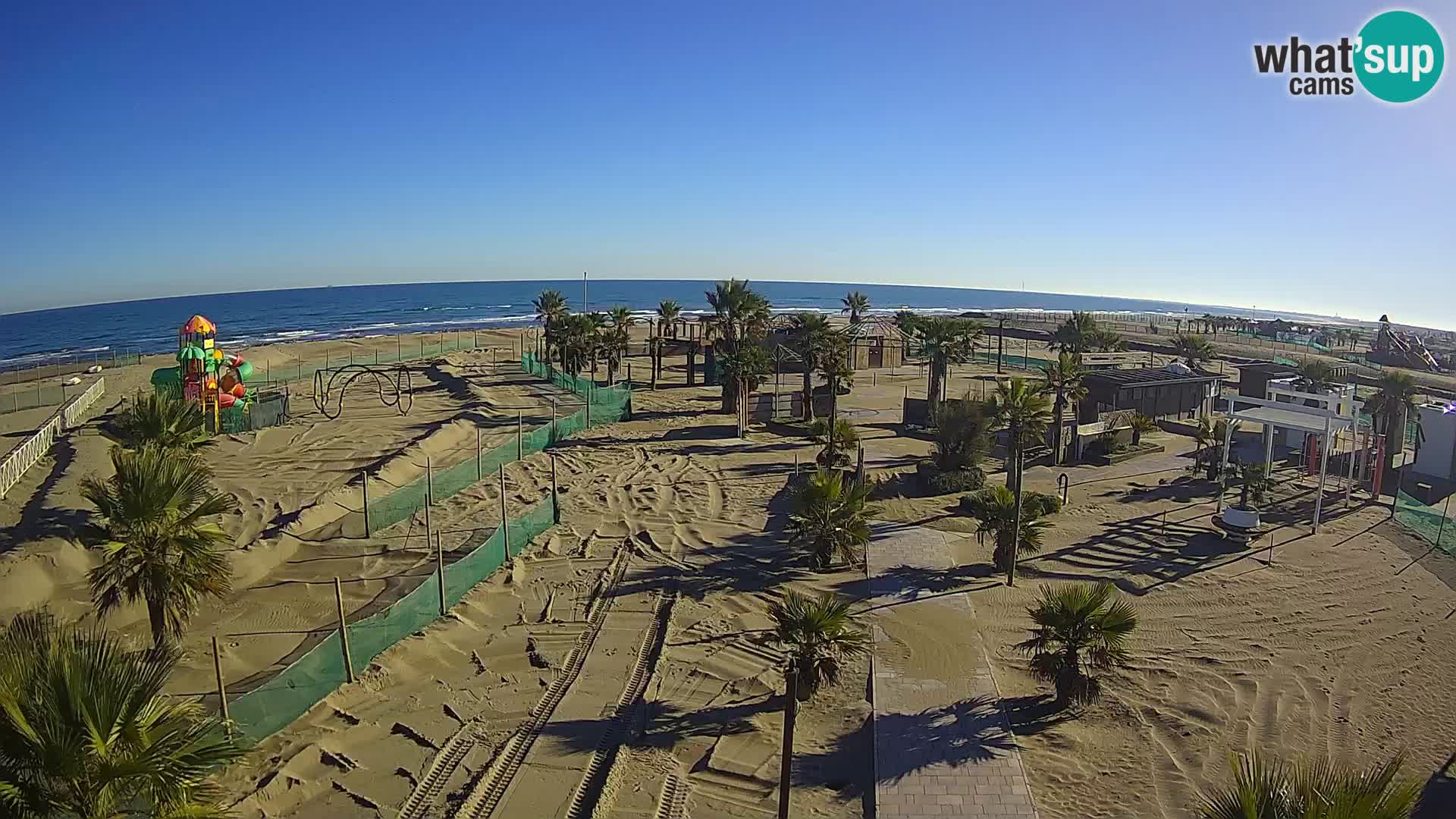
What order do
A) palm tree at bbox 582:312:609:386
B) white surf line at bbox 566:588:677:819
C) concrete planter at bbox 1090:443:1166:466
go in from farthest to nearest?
1. palm tree at bbox 582:312:609:386
2. concrete planter at bbox 1090:443:1166:466
3. white surf line at bbox 566:588:677:819

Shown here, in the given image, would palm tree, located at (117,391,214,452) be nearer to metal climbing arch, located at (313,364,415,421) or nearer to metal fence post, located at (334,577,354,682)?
metal fence post, located at (334,577,354,682)

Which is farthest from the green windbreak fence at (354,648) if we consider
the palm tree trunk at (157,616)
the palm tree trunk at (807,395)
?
the palm tree trunk at (807,395)

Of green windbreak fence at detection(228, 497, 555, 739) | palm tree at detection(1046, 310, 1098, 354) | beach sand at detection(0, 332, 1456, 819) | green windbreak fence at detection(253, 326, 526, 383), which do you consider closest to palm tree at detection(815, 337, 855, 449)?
beach sand at detection(0, 332, 1456, 819)

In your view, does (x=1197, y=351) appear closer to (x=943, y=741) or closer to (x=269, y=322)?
(x=943, y=741)

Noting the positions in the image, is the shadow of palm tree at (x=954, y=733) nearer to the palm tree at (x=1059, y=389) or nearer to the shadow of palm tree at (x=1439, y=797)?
the shadow of palm tree at (x=1439, y=797)

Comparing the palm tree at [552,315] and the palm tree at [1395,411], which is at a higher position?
the palm tree at [552,315]

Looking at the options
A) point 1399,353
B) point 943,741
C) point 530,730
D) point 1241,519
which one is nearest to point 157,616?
point 530,730

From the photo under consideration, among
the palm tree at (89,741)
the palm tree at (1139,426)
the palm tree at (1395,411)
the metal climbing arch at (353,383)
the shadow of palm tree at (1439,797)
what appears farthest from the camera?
the metal climbing arch at (353,383)
